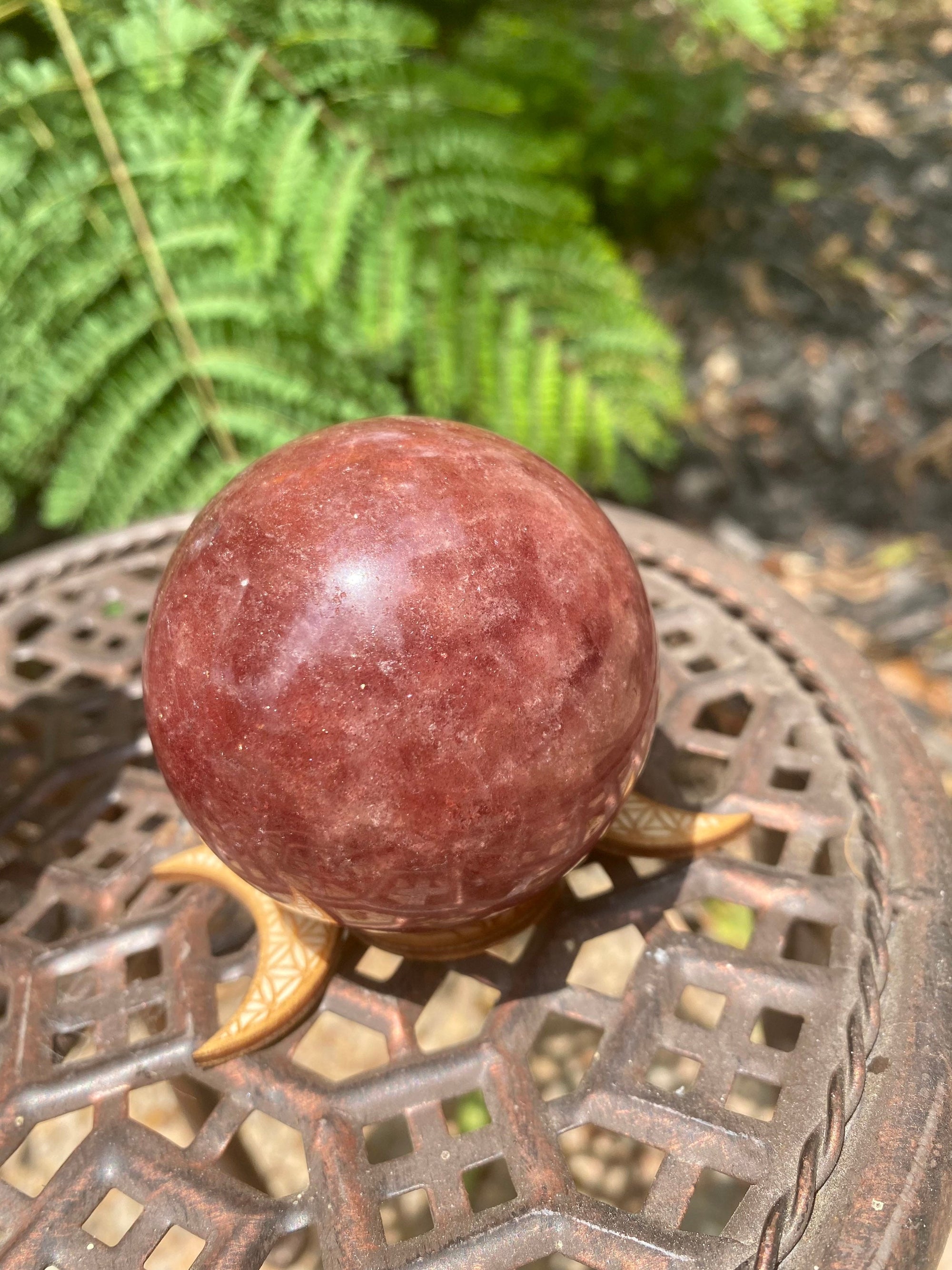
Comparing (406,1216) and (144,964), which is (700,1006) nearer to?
(406,1216)

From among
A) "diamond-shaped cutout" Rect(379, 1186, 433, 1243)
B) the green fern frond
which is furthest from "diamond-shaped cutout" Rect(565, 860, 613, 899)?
the green fern frond

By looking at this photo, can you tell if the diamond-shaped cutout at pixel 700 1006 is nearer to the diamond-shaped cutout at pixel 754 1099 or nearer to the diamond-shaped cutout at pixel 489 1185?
the diamond-shaped cutout at pixel 754 1099

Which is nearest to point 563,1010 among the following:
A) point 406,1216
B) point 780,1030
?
point 780,1030

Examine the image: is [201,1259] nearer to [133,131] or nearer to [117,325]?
[117,325]

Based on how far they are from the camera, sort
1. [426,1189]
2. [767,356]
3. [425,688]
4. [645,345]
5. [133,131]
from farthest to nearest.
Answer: [767,356], [645,345], [133,131], [426,1189], [425,688]

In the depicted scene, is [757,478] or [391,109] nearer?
[391,109]

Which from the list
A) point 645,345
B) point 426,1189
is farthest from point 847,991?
point 645,345

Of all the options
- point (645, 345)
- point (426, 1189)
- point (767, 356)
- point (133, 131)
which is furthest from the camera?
point (767, 356)

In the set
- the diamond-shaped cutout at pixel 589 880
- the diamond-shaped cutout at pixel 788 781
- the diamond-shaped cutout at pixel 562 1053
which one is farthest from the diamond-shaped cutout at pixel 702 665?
the diamond-shaped cutout at pixel 562 1053
